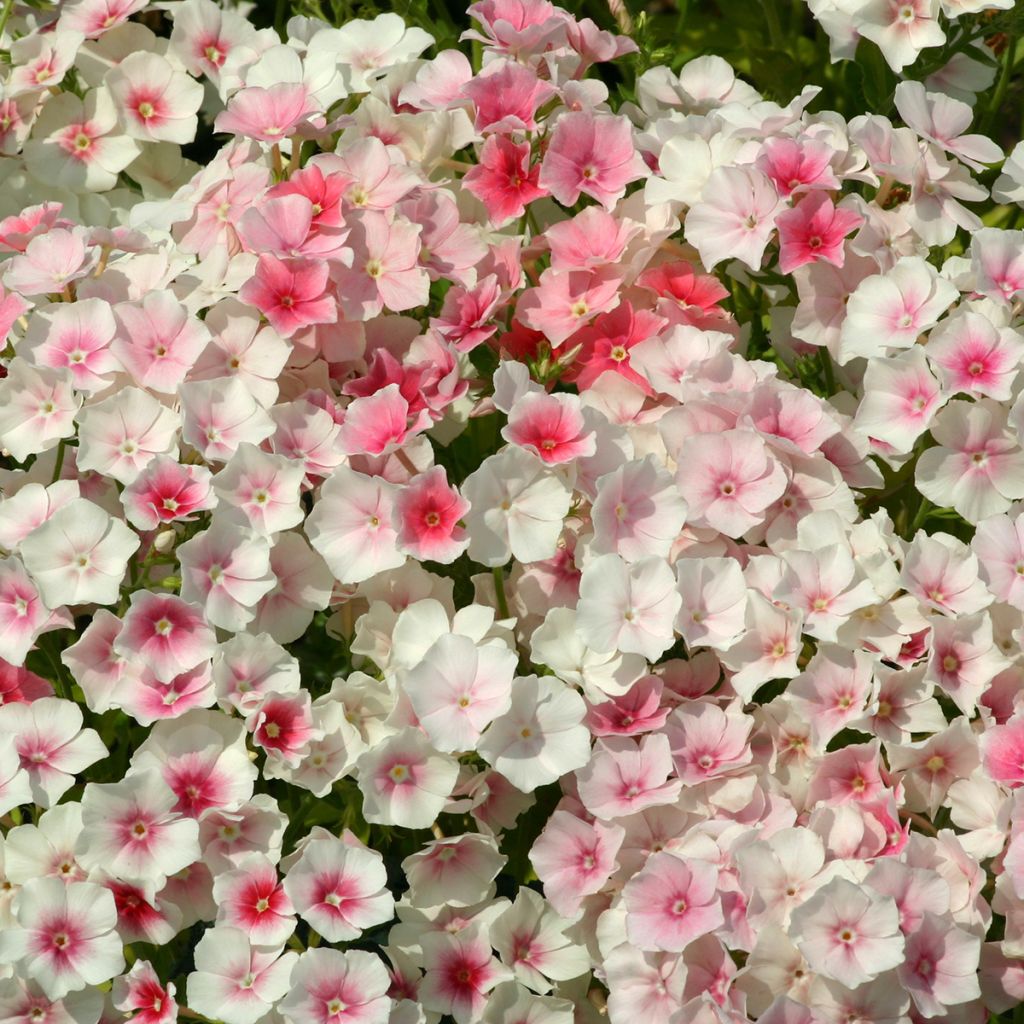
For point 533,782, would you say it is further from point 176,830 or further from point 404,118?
point 404,118

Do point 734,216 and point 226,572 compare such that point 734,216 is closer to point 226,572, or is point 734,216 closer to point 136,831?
point 226,572

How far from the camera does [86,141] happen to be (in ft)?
7.53

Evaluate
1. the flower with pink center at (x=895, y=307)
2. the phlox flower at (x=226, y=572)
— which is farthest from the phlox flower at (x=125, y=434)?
the flower with pink center at (x=895, y=307)

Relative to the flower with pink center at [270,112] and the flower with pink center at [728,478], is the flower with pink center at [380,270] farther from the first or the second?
the flower with pink center at [728,478]

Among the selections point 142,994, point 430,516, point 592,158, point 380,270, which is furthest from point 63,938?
point 592,158

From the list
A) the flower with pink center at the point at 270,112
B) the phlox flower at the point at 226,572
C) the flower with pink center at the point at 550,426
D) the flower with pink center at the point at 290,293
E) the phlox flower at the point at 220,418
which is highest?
the flower with pink center at the point at 270,112

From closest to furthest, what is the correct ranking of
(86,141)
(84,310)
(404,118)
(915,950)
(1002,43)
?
(915,950)
(84,310)
(404,118)
(86,141)
(1002,43)

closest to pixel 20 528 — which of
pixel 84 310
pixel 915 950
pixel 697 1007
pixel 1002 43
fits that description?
pixel 84 310

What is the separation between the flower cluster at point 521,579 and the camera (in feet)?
5.32

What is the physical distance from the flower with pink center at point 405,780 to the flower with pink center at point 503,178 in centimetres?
68

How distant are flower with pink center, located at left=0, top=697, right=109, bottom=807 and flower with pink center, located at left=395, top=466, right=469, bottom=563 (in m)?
0.40

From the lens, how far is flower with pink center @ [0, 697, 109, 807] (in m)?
1.69

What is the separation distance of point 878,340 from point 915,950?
687 mm

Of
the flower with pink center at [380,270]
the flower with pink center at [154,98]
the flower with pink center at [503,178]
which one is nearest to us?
the flower with pink center at [380,270]
